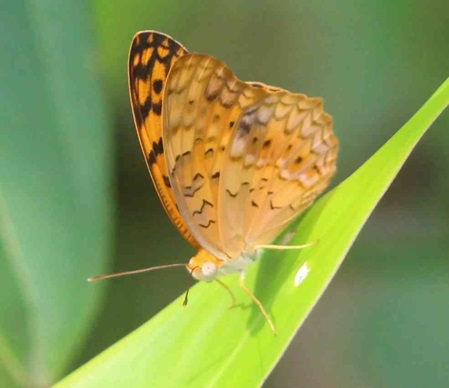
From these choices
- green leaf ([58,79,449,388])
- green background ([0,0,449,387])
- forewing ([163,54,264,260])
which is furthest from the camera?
green background ([0,0,449,387])

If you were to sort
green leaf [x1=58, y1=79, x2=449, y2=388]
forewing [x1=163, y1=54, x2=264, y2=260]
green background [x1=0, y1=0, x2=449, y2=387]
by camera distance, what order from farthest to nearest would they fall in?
green background [x1=0, y1=0, x2=449, y2=387], forewing [x1=163, y1=54, x2=264, y2=260], green leaf [x1=58, y1=79, x2=449, y2=388]

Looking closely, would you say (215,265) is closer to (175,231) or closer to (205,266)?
(205,266)

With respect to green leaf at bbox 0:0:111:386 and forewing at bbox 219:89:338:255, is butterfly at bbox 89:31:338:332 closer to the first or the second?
forewing at bbox 219:89:338:255

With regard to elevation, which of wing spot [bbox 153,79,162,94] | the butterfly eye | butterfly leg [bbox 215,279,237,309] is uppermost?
wing spot [bbox 153,79,162,94]

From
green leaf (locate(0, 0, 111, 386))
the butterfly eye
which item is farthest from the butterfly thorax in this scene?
green leaf (locate(0, 0, 111, 386))

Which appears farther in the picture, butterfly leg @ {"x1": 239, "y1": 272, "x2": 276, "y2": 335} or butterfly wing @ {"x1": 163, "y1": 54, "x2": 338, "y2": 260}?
butterfly wing @ {"x1": 163, "y1": 54, "x2": 338, "y2": 260}
